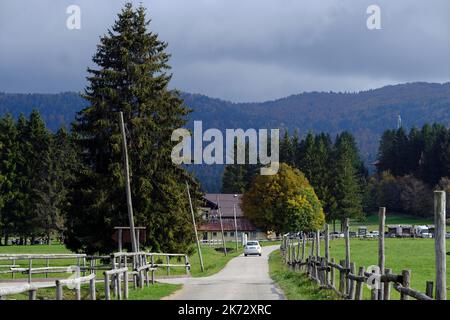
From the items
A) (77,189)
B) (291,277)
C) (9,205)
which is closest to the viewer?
(291,277)

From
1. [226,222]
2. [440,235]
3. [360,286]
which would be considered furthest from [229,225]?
[440,235]

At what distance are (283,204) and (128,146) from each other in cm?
6139

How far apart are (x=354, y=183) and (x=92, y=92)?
8874 centimetres

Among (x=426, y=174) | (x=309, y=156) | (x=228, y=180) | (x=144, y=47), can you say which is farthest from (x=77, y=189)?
(x=426, y=174)

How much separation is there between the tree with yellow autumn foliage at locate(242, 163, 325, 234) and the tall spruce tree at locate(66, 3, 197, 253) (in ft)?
191

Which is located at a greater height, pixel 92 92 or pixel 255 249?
pixel 92 92

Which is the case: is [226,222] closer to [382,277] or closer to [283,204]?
[283,204]

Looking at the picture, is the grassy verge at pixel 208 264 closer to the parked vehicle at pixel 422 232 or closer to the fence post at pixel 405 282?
the parked vehicle at pixel 422 232

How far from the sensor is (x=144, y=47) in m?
49.1

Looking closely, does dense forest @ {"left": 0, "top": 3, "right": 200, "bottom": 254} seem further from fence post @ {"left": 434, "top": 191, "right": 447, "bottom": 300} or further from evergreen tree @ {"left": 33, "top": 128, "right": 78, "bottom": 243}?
evergreen tree @ {"left": 33, "top": 128, "right": 78, "bottom": 243}

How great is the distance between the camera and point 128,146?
48.6 meters

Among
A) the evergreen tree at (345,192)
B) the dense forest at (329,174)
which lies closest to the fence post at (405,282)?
the dense forest at (329,174)

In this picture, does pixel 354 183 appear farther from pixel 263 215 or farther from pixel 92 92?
pixel 92 92
